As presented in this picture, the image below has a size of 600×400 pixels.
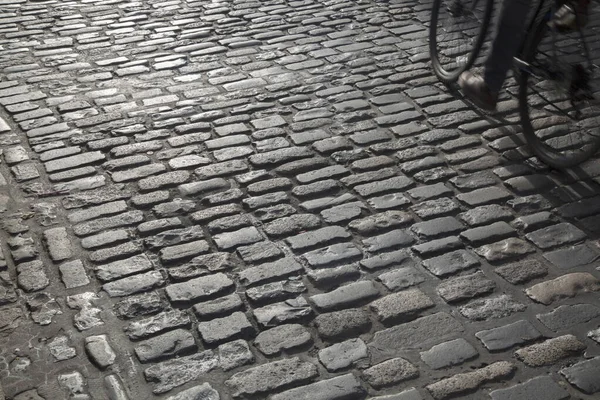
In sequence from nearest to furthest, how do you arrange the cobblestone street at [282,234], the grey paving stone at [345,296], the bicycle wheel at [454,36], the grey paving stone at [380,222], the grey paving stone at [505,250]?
the cobblestone street at [282,234], the grey paving stone at [345,296], the grey paving stone at [505,250], the grey paving stone at [380,222], the bicycle wheel at [454,36]

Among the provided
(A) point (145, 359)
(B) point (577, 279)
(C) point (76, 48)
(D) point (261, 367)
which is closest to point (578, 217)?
(B) point (577, 279)

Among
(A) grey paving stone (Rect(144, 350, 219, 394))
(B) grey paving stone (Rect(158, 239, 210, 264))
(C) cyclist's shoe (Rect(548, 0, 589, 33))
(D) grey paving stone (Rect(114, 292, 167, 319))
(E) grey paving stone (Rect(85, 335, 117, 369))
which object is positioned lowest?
(B) grey paving stone (Rect(158, 239, 210, 264))

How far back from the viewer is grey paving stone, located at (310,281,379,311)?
3.73m

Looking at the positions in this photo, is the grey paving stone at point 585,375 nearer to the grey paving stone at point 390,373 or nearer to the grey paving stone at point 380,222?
the grey paving stone at point 390,373

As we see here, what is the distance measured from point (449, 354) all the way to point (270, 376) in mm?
729

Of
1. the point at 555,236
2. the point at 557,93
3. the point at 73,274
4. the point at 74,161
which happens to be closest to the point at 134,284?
the point at 73,274

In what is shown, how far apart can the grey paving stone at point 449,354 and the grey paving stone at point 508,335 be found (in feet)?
0.27

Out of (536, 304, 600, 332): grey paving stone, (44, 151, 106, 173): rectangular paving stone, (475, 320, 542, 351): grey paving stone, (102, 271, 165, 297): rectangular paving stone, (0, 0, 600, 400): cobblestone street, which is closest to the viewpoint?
(0, 0, 600, 400): cobblestone street

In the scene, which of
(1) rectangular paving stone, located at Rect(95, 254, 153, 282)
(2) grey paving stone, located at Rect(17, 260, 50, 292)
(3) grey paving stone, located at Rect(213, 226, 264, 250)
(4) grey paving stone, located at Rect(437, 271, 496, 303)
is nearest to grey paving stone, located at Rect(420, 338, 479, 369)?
(4) grey paving stone, located at Rect(437, 271, 496, 303)

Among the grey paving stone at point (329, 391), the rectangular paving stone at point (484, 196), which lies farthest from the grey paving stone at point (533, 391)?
the rectangular paving stone at point (484, 196)

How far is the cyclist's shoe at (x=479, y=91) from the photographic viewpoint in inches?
198

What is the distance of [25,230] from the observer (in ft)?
14.2

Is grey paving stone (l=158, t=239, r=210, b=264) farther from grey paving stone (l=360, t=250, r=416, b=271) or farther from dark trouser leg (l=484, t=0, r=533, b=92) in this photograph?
dark trouser leg (l=484, t=0, r=533, b=92)

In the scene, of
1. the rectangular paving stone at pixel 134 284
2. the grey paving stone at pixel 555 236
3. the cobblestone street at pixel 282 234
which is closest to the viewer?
the cobblestone street at pixel 282 234
